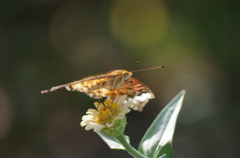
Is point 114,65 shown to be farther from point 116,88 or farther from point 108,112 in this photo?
point 108,112

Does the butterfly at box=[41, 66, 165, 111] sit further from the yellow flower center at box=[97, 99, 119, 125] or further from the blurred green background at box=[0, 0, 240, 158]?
the blurred green background at box=[0, 0, 240, 158]

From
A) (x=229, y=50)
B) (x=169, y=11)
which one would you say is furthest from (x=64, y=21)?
(x=229, y=50)

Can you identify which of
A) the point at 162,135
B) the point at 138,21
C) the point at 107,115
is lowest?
the point at 162,135

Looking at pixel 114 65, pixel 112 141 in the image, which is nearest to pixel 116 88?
pixel 112 141

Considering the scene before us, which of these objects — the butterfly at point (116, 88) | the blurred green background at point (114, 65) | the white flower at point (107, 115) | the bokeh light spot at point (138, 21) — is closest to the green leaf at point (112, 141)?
the white flower at point (107, 115)

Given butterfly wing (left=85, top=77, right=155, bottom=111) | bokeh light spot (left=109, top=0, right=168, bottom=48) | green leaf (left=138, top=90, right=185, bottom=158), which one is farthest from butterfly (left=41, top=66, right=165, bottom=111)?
bokeh light spot (left=109, top=0, right=168, bottom=48)

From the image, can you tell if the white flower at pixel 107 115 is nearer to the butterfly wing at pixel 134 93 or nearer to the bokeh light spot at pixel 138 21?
the butterfly wing at pixel 134 93
